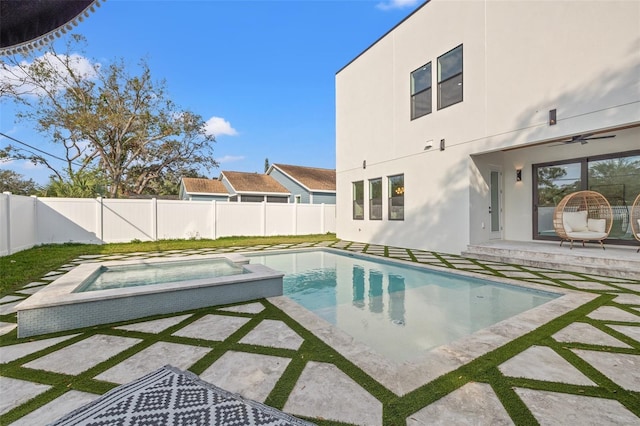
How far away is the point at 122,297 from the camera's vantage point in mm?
2914

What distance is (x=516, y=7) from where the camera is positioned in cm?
588

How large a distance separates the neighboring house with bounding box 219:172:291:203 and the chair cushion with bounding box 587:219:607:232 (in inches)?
597

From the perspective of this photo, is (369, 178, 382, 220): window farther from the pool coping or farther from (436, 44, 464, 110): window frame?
the pool coping

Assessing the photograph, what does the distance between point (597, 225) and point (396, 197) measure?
4555mm

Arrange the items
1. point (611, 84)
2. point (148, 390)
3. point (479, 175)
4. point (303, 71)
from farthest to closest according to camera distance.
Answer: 1. point (303, 71)
2. point (479, 175)
3. point (611, 84)
4. point (148, 390)

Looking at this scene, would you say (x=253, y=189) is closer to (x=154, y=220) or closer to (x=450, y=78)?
(x=154, y=220)

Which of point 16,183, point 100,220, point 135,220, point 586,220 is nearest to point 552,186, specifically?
point 586,220

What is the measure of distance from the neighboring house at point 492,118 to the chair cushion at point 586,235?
768mm

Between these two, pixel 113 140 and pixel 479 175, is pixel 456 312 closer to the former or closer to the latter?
pixel 479 175

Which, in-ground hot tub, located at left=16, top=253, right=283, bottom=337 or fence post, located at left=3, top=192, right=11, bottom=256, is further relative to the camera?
fence post, located at left=3, top=192, right=11, bottom=256

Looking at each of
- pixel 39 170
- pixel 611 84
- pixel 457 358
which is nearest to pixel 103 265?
pixel 457 358

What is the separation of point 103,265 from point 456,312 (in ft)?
17.8

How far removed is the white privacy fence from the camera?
7.58 metres

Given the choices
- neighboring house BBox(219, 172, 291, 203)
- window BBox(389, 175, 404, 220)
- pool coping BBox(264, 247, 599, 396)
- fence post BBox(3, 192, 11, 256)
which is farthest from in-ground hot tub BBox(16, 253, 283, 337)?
neighboring house BBox(219, 172, 291, 203)
